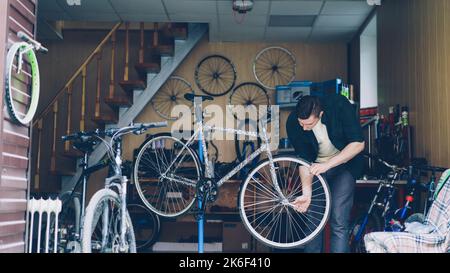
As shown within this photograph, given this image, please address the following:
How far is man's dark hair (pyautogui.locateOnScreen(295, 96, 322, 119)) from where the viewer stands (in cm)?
455

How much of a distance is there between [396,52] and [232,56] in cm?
333

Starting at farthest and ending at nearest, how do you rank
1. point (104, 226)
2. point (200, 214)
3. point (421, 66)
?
1. point (421, 66)
2. point (200, 214)
3. point (104, 226)

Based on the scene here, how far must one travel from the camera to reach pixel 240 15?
7809 millimetres

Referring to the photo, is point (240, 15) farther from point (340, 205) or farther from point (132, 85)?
point (340, 205)

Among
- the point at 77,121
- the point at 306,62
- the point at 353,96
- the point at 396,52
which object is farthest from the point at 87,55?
the point at 396,52

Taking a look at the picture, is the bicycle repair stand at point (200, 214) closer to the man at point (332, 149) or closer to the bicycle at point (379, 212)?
the man at point (332, 149)

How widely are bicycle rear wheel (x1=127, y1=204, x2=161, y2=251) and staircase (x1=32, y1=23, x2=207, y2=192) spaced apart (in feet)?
3.92

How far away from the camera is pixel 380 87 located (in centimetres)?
743

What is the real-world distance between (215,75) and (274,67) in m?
0.99

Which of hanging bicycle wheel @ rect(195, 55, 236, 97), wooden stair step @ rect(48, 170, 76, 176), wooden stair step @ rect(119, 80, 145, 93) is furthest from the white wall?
wooden stair step @ rect(48, 170, 76, 176)

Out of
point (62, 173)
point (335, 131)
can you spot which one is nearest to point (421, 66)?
point (335, 131)

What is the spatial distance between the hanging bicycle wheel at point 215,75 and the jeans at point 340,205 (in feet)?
15.7

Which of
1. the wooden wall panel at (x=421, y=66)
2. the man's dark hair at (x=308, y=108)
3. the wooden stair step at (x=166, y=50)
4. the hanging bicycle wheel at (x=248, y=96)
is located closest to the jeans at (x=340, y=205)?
the man's dark hair at (x=308, y=108)

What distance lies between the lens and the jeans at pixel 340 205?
15.2 ft
